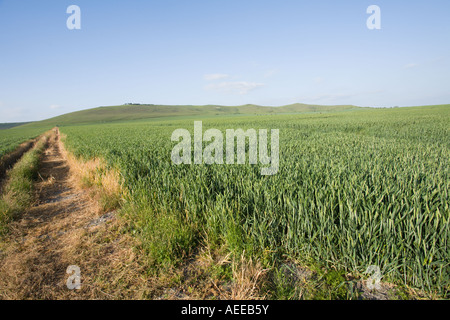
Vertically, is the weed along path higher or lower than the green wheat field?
lower

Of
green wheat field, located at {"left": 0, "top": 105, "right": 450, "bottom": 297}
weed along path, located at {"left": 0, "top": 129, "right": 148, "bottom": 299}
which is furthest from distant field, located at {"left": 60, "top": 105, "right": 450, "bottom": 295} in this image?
weed along path, located at {"left": 0, "top": 129, "right": 148, "bottom": 299}

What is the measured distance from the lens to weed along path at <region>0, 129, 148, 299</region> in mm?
2803

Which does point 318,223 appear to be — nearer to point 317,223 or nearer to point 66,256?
point 317,223

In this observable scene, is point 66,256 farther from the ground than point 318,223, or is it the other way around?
point 318,223

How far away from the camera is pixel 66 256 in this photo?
3559mm

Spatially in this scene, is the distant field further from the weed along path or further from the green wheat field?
the weed along path

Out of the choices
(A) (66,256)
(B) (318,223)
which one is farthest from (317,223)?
(A) (66,256)

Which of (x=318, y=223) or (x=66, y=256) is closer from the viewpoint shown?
(x=318, y=223)
